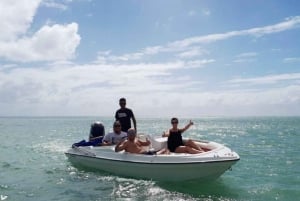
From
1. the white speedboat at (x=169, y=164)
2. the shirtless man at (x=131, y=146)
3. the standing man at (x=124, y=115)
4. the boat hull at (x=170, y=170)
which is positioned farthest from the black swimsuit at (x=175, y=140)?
the standing man at (x=124, y=115)

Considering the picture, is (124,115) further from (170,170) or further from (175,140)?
(170,170)

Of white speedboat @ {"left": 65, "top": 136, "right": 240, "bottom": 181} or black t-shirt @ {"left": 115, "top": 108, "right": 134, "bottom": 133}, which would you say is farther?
black t-shirt @ {"left": 115, "top": 108, "right": 134, "bottom": 133}

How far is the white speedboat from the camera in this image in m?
10.3

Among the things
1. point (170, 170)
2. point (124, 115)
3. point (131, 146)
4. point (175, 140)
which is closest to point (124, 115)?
Result: point (124, 115)

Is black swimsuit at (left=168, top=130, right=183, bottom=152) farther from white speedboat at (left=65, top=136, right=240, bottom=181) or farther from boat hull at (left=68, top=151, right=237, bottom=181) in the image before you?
boat hull at (left=68, top=151, right=237, bottom=181)

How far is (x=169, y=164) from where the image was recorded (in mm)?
10461

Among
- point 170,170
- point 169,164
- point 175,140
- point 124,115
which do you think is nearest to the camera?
point 169,164

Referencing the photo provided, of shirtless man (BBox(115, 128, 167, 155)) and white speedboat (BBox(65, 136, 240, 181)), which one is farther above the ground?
shirtless man (BBox(115, 128, 167, 155))

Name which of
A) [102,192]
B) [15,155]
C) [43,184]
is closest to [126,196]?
[102,192]

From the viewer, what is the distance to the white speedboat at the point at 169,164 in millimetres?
10281

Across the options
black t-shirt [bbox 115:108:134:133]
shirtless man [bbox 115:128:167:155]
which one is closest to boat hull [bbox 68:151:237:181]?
shirtless man [bbox 115:128:167:155]

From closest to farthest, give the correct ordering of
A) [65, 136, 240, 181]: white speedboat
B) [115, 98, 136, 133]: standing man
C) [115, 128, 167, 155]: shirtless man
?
[65, 136, 240, 181]: white speedboat, [115, 128, 167, 155]: shirtless man, [115, 98, 136, 133]: standing man

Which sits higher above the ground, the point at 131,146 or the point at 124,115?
the point at 124,115

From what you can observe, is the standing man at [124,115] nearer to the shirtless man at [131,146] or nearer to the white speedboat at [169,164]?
the white speedboat at [169,164]
